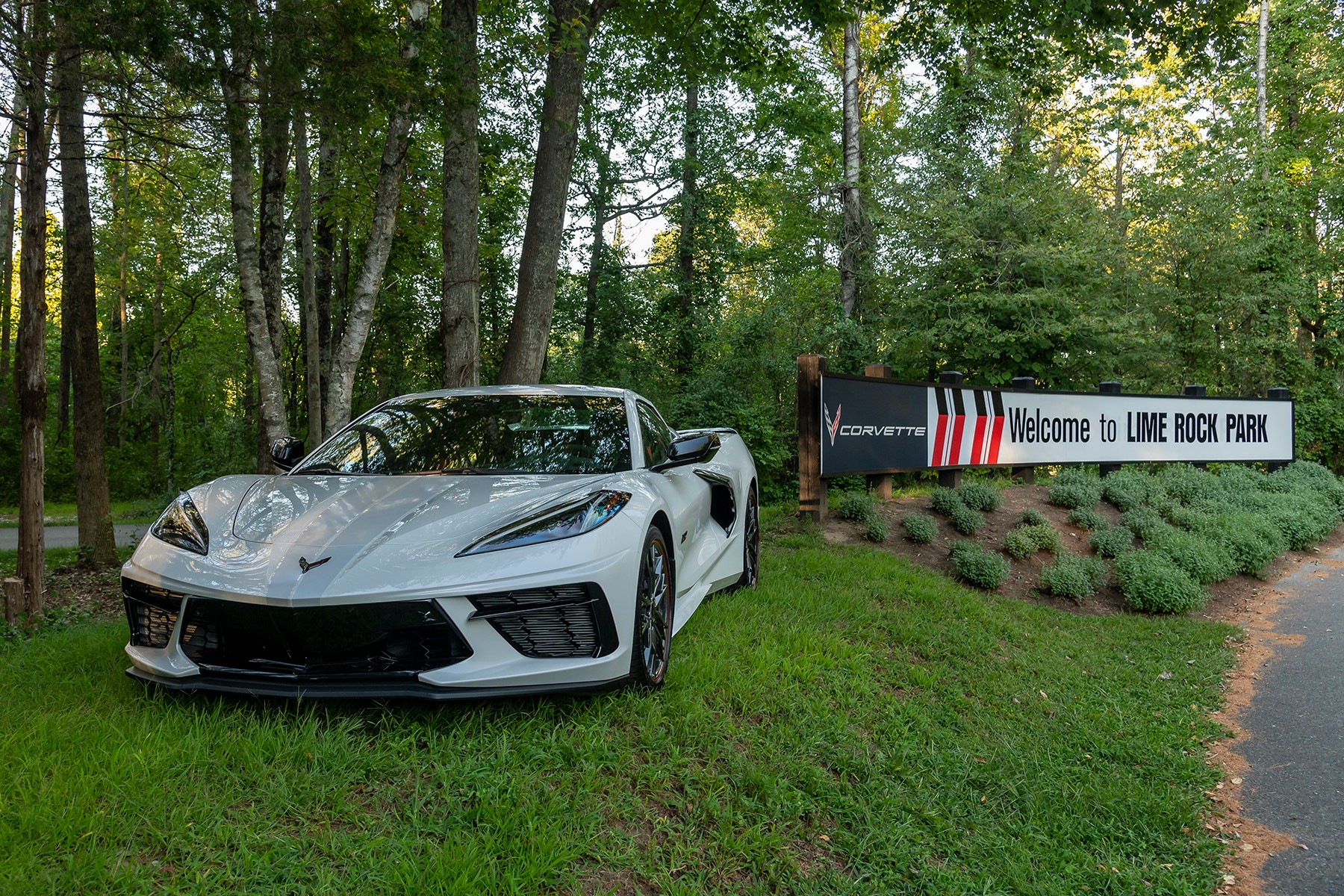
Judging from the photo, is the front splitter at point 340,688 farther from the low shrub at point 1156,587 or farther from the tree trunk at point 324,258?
the tree trunk at point 324,258

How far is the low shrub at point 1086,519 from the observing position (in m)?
10.7

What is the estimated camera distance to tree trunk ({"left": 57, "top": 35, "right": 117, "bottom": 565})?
26.0ft

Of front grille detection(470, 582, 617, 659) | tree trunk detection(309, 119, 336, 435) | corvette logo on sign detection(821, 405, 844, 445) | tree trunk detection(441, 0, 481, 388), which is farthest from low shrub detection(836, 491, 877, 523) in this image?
tree trunk detection(309, 119, 336, 435)

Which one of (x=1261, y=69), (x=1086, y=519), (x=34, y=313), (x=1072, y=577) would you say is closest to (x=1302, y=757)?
(x=1072, y=577)

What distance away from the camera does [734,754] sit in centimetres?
372

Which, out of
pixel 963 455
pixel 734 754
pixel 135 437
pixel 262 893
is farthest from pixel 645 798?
pixel 135 437

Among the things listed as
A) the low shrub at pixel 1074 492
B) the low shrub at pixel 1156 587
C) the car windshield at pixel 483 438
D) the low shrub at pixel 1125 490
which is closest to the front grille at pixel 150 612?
the car windshield at pixel 483 438

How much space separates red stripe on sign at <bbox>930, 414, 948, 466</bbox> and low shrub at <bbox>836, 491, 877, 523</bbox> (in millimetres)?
1621

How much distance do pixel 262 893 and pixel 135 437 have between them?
103 feet

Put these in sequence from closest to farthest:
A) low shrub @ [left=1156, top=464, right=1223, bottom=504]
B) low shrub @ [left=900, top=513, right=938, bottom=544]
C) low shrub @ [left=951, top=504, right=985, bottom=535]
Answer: low shrub @ [left=900, top=513, right=938, bottom=544] → low shrub @ [left=951, top=504, right=985, bottom=535] → low shrub @ [left=1156, top=464, right=1223, bottom=504]

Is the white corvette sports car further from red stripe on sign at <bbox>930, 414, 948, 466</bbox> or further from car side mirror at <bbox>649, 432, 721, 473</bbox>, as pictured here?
red stripe on sign at <bbox>930, 414, 948, 466</bbox>

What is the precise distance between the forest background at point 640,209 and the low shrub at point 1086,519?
4.37 m

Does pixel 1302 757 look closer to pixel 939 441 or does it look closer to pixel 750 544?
pixel 750 544

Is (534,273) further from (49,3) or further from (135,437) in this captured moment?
(135,437)
